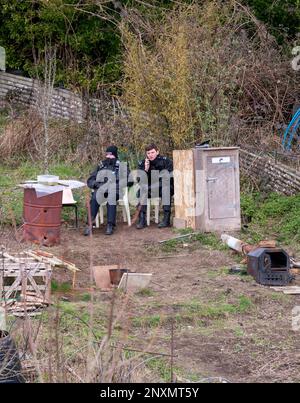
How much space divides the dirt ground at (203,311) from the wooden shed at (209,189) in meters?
0.76

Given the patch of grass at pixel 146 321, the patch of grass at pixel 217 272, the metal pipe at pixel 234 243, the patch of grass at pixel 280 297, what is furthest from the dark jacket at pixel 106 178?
Result: the patch of grass at pixel 146 321

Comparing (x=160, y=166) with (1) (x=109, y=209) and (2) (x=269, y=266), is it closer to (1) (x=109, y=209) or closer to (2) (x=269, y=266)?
(1) (x=109, y=209)

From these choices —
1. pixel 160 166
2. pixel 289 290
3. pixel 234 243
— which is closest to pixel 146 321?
pixel 289 290

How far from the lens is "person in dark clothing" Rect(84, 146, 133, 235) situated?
42.9 ft

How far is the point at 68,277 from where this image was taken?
10.4 meters

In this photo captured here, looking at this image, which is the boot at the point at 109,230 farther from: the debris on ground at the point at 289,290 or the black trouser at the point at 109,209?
the debris on ground at the point at 289,290

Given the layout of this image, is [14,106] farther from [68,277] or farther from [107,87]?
[68,277]

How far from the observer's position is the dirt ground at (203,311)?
7598 millimetres

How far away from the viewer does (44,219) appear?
11945mm

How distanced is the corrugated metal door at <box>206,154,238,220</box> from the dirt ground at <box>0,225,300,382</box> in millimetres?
958

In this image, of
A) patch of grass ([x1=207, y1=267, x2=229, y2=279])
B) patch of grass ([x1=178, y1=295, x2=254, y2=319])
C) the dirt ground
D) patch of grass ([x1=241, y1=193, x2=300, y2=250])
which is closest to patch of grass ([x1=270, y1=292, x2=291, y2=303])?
the dirt ground

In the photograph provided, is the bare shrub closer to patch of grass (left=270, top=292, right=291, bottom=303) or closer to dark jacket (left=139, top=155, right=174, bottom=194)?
dark jacket (left=139, top=155, right=174, bottom=194)

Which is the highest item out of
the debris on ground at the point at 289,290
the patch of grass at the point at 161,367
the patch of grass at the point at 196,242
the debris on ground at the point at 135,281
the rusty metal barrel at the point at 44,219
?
the rusty metal barrel at the point at 44,219
